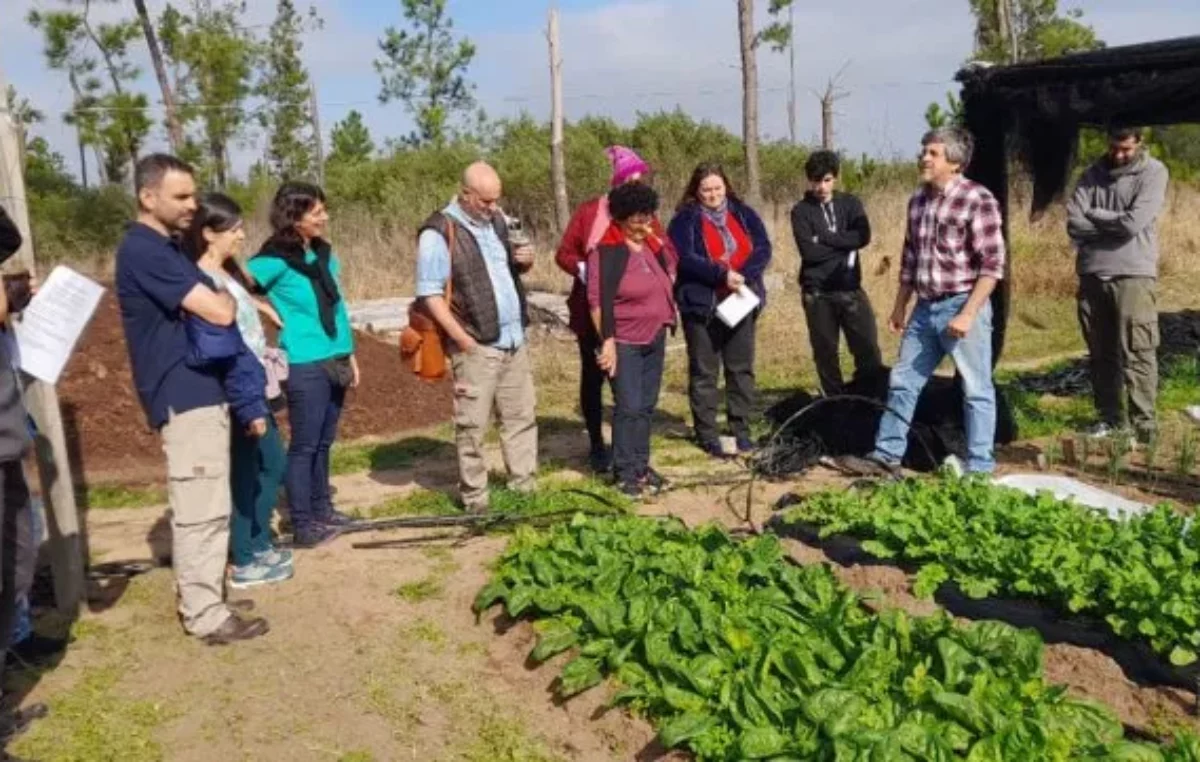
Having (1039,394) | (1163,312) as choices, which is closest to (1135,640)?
(1039,394)

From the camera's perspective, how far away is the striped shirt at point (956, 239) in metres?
6.00

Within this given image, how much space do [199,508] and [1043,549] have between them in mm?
3335

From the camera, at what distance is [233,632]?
15.4 ft

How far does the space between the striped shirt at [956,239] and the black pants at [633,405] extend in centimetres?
153

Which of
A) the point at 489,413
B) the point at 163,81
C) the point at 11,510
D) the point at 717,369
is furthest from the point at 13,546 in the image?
the point at 163,81

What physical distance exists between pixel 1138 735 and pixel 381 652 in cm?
276

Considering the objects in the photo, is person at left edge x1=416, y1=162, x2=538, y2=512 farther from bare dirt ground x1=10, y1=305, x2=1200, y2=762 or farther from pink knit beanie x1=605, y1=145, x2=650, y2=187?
pink knit beanie x1=605, y1=145, x2=650, y2=187

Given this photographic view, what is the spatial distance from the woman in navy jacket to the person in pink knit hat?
41 cm

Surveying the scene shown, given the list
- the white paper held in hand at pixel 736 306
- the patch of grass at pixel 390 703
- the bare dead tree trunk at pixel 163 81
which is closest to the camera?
the patch of grass at pixel 390 703

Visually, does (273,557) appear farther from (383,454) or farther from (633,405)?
(383,454)

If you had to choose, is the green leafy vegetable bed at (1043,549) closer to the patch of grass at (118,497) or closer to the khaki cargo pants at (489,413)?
the khaki cargo pants at (489,413)

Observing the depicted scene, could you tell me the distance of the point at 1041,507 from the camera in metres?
4.97

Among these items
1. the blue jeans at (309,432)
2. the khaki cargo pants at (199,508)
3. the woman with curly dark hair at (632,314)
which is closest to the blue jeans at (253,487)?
the blue jeans at (309,432)

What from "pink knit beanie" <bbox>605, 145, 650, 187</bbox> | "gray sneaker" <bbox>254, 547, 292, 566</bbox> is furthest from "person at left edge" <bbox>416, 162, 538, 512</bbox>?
"gray sneaker" <bbox>254, 547, 292, 566</bbox>
